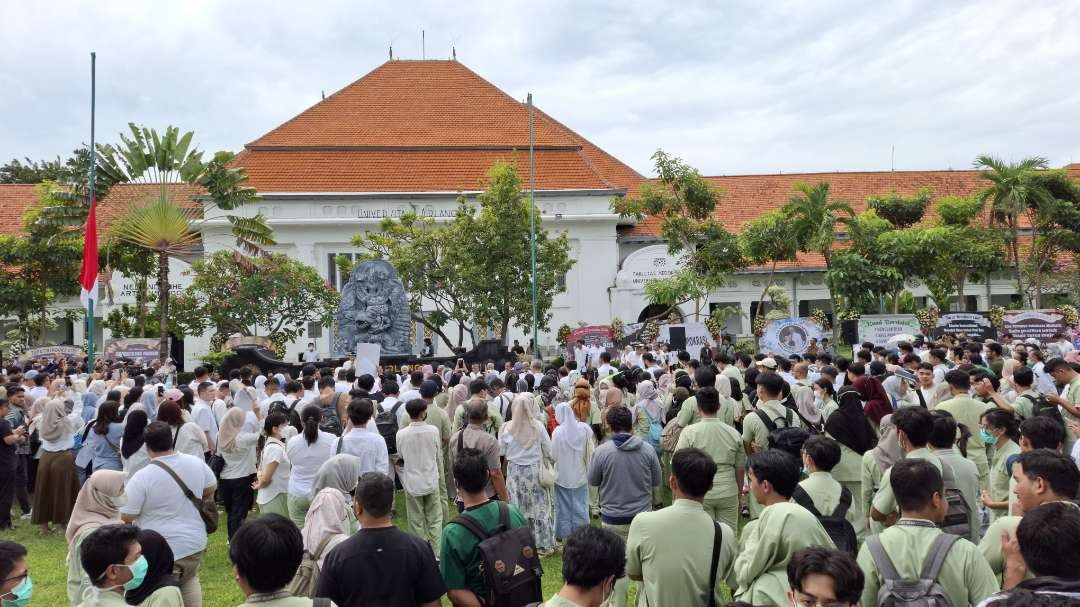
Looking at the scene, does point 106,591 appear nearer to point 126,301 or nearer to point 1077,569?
point 1077,569

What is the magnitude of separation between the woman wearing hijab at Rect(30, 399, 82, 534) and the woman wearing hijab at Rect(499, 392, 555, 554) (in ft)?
17.4

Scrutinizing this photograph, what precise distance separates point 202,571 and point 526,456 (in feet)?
10.7

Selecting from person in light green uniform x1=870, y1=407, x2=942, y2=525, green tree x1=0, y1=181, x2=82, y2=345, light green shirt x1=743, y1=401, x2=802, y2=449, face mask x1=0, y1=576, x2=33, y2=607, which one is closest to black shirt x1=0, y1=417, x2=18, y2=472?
face mask x1=0, y1=576, x2=33, y2=607

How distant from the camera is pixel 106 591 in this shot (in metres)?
3.55

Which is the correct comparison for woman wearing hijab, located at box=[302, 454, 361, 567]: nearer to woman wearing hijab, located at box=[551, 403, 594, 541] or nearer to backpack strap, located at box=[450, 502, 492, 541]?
backpack strap, located at box=[450, 502, 492, 541]

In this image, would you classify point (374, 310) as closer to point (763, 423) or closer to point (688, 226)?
point (688, 226)

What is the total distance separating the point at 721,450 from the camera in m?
6.39

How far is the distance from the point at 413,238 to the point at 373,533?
2326 centimetres

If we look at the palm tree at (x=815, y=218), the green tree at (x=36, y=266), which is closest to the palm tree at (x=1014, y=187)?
the palm tree at (x=815, y=218)

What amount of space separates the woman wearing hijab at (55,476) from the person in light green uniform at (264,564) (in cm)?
766

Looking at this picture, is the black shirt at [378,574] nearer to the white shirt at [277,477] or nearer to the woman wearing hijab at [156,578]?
the woman wearing hijab at [156,578]

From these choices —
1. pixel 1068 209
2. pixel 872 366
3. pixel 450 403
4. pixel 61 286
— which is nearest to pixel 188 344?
pixel 61 286

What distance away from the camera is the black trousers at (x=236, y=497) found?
8.42 metres

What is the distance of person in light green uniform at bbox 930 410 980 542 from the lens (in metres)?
5.00
